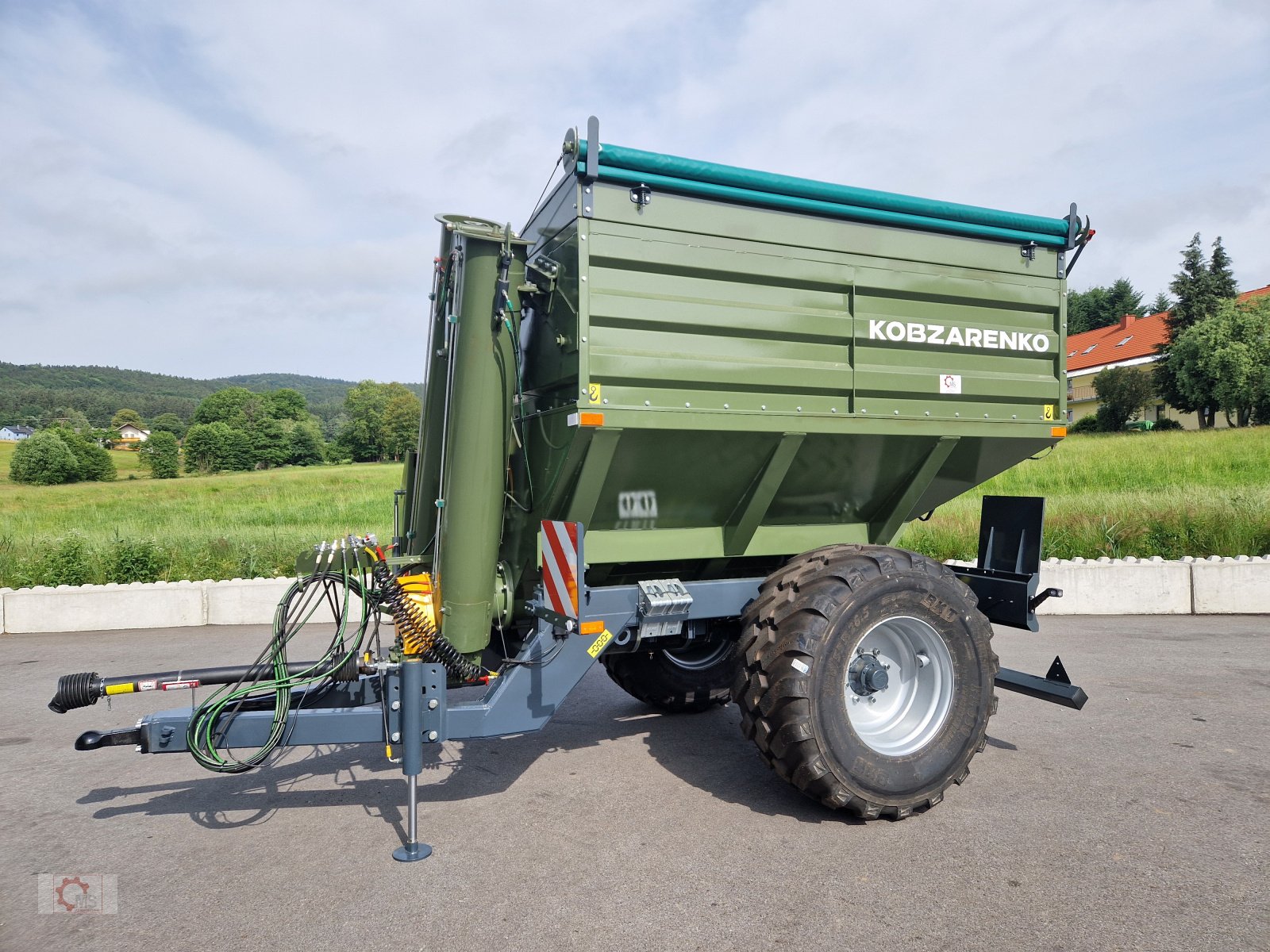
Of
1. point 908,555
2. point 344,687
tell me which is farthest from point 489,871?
point 908,555

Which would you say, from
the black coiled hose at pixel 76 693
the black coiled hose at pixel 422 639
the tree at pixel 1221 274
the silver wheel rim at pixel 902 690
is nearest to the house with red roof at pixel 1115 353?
the tree at pixel 1221 274

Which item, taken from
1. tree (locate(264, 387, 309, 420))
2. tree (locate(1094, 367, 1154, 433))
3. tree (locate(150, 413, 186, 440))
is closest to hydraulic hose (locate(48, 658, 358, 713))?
tree (locate(1094, 367, 1154, 433))

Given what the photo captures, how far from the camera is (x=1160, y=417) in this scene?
45781 millimetres

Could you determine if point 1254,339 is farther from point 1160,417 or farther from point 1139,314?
point 1139,314

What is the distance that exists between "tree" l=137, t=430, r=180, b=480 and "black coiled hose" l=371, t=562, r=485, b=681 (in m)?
54.7

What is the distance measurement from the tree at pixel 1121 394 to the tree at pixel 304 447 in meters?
54.8

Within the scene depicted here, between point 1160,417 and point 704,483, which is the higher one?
point 1160,417

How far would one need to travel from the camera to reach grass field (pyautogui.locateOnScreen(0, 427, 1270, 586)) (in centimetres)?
1016

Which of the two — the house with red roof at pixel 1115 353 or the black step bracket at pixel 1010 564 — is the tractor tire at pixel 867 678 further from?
the house with red roof at pixel 1115 353

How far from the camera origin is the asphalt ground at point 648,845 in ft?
9.57

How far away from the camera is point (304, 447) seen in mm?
67688

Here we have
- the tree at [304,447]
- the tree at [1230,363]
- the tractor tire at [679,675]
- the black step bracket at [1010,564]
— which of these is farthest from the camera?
the tree at [304,447]

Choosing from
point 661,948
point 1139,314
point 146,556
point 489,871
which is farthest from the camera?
point 1139,314

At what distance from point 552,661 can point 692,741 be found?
154 centimetres
